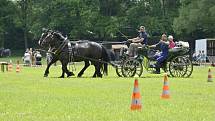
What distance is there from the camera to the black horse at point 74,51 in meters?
23.4

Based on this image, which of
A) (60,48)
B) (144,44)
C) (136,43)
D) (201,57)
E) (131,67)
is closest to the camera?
(131,67)

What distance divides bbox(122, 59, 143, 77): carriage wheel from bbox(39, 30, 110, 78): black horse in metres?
1.21

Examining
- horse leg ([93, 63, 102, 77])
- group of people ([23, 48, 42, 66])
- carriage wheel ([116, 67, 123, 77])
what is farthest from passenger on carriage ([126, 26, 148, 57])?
group of people ([23, 48, 42, 66])

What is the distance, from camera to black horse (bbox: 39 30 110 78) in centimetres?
2344

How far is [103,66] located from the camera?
24016 mm

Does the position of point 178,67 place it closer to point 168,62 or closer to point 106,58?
point 168,62

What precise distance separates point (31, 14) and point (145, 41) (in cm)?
5829

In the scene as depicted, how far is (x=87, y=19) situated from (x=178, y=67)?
2097 inches

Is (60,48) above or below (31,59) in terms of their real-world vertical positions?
above

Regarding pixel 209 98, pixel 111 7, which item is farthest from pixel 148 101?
pixel 111 7

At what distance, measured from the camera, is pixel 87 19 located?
75.6 meters

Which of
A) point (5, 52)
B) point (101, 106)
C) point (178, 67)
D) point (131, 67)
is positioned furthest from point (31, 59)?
point (101, 106)

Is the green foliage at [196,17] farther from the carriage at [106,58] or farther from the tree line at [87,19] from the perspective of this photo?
the carriage at [106,58]

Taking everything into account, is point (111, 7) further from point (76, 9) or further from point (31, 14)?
point (31, 14)
